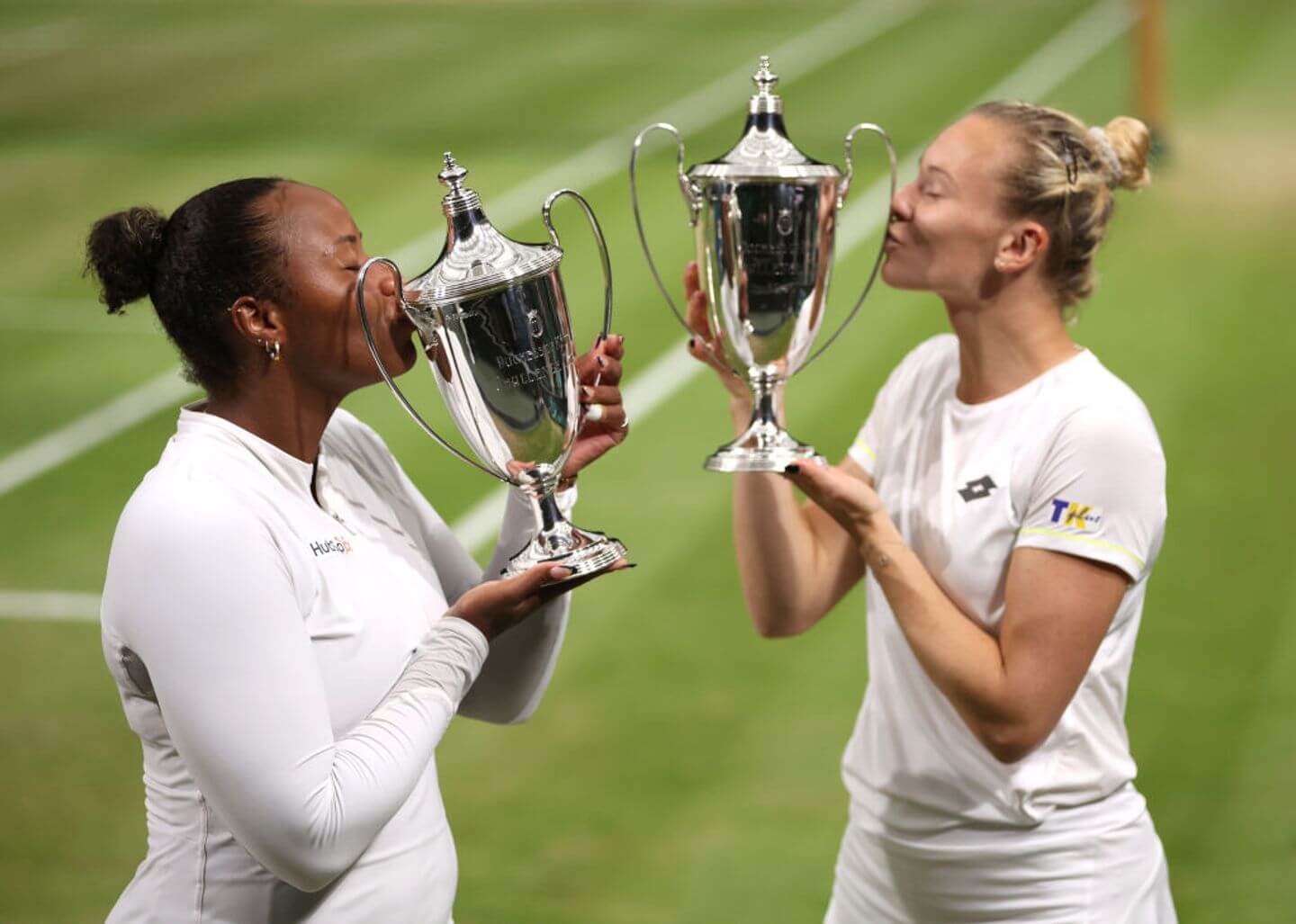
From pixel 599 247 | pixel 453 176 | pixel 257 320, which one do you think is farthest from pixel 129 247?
pixel 599 247

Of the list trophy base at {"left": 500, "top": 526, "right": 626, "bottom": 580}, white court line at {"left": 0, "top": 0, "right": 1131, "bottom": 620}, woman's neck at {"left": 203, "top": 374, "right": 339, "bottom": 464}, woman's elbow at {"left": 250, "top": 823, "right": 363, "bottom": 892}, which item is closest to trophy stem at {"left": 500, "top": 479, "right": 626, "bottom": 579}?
trophy base at {"left": 500, "top": 526, "right": 626, "bottom": 580}

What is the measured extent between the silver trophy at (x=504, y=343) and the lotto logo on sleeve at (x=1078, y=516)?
81 centimetres

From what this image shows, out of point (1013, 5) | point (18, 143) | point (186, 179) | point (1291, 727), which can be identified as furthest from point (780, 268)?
point (1013, 5)

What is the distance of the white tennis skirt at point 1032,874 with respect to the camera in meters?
3.17

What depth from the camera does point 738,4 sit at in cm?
1981

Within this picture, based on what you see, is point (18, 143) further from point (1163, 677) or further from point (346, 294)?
point (346, 294)

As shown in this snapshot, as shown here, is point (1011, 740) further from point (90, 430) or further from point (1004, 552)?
point (90, 430)

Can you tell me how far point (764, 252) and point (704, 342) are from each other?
0.23m

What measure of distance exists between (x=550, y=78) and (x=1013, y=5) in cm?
573

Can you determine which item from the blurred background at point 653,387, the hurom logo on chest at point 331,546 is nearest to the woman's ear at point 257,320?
the hurom logo on chest at point 331,546

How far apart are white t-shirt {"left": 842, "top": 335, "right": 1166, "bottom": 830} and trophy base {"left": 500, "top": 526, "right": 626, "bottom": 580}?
27.1 inches

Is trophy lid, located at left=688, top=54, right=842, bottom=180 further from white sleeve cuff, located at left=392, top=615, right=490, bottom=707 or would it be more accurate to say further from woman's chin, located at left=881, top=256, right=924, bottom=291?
white sleeve cuff, located at left=392, top=615, right=490, bottom=707

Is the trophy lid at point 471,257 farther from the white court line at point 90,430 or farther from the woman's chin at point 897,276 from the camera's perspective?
the white court line at point 90,430

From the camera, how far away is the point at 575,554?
9.00 feet
